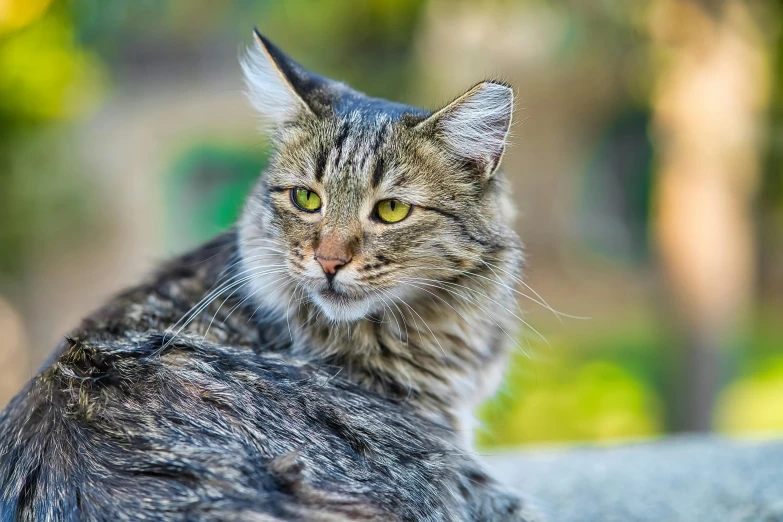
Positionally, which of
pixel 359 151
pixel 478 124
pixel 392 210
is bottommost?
pixel 392 210

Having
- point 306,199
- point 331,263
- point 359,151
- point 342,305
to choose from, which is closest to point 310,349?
point 342,305

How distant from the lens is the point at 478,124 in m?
2.84

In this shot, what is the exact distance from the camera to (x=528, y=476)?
4.01 m

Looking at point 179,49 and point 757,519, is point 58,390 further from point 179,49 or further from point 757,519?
point 179,49

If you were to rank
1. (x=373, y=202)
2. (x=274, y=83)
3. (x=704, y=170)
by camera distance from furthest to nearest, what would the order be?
(x=704, y=170) → (x=274, y=83) → (x=373, y=202)

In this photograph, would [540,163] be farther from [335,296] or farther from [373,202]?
[335,296]

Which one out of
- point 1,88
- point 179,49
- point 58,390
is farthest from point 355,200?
point 179,49

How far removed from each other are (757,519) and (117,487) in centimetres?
241

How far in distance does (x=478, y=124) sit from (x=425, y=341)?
0.80m

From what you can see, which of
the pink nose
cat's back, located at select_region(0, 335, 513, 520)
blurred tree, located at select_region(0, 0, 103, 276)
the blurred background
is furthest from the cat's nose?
blurred tree, located at select_region(0, 0, 103, 276)

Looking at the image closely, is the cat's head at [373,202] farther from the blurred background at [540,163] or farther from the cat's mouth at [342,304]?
the blurred background at [540,163]

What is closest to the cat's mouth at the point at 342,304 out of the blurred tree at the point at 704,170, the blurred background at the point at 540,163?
the blurred background at the point at 540,163

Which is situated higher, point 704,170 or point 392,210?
point 704,170

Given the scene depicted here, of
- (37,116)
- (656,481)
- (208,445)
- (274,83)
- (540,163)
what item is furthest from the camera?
(540,163)
